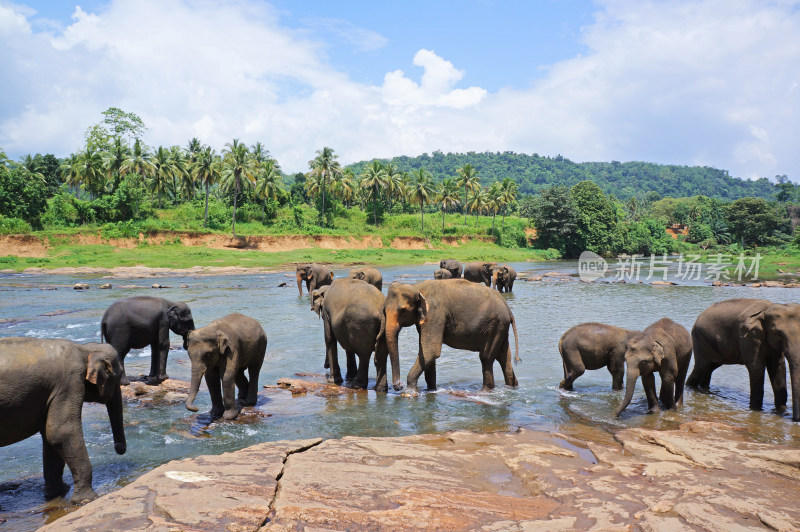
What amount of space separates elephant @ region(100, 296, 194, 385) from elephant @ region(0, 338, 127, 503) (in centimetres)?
508

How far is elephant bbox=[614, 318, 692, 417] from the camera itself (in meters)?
9.10

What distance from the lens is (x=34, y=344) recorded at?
5.86m

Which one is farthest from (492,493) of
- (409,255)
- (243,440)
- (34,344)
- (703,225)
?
(703,225)

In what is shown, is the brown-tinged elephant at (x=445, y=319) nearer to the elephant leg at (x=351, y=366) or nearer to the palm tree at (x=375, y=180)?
the elephant leg at (x=351, y=366)

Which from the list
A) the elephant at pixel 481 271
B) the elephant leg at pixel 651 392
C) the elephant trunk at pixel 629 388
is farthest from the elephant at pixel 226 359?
the elephant at pixel 481 271

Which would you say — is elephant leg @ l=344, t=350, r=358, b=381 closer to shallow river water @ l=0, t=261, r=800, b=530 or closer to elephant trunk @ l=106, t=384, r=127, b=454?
shallow river water @ l=0, t=261, r=800, b=530

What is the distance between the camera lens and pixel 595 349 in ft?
34.8

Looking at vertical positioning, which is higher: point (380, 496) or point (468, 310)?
point (468, 310)

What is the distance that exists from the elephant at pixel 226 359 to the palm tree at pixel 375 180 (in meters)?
75.4

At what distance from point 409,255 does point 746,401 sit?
59.6 metres

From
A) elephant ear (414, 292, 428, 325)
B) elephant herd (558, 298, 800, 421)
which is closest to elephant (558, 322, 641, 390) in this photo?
elephant herd (558, 298, 800, 421)

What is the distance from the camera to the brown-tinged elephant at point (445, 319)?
10.5 m

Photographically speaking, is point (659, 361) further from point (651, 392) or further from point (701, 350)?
point (701, 350)

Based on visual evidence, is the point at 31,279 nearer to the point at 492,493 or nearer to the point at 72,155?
the point at 492,493
